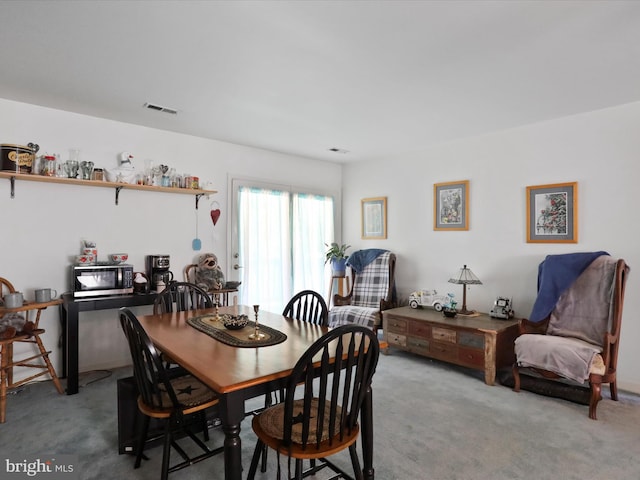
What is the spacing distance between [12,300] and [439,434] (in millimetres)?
3194

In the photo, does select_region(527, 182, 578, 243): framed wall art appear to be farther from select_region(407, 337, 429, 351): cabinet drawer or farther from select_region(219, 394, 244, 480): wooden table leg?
select_region(219, 394, 244, 480): wooden table leg

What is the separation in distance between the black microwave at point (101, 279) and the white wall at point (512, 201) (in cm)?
308

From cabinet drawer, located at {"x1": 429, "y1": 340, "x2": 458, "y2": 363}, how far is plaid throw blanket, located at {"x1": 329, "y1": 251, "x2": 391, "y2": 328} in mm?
749

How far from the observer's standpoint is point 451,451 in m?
2.23

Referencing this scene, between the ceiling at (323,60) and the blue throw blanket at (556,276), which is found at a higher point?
the ceiling at (323,60)

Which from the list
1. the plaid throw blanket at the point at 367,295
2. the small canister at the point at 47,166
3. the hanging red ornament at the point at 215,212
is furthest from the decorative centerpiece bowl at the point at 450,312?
the small canister at the point at 47,166

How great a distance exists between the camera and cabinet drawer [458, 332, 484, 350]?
3341mm

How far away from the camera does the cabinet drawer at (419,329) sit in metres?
3.73

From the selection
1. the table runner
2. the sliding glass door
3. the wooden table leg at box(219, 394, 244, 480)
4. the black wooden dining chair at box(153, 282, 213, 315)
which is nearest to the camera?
the wooden table leg at box(219, 394, 244, 480)

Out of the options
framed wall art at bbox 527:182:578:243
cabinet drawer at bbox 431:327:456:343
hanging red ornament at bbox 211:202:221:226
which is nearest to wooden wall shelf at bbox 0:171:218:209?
hanging red ornament at bbox 211:202:221:226

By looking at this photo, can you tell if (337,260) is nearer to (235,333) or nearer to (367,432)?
(235,333)

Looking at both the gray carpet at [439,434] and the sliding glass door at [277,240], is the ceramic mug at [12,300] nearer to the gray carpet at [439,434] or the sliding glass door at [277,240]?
the gray carpet at [439,434]

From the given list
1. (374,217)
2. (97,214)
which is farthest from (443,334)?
(97,214)

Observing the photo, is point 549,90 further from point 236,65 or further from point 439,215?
point 236,65
